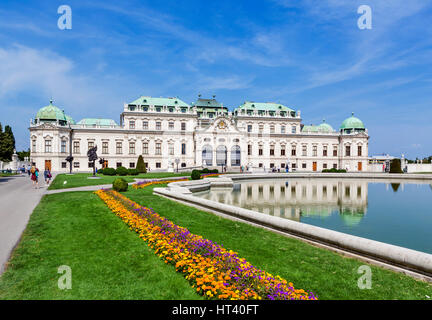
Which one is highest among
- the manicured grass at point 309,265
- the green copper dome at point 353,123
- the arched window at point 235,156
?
the green copper dome at point 353,123

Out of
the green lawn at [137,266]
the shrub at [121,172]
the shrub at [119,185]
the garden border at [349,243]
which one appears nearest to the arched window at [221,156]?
the shrub at [121,172]

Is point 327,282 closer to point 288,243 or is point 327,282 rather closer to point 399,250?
A: point 399,250

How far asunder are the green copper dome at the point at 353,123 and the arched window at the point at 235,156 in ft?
109

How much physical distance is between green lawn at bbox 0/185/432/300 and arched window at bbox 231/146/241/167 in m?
53.9

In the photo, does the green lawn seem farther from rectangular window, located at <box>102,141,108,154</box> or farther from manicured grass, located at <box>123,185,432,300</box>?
rectangular window, located at <box>102,141,108,154</box>

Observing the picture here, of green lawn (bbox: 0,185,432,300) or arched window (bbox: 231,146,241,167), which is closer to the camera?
green lawn (bbox: 0,185,432,300)

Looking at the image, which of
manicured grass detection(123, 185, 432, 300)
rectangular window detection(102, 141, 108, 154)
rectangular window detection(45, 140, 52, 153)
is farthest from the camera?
rectangular window detection(102, 141, 108, 154)

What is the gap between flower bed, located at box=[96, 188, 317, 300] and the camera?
4.79 m

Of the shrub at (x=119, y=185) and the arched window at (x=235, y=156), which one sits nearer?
the shrub at (x=119, y=185)

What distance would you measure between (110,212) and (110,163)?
52226 mm

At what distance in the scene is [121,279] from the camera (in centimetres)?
575

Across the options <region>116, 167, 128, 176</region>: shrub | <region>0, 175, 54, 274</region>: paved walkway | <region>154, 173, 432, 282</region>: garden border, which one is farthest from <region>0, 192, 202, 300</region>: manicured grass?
<region>116, 167, 128, 176</region>: shrub

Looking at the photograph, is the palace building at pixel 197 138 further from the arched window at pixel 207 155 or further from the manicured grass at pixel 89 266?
the manicured grass at pixel 89 266

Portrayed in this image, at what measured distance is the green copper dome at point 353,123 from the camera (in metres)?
73.4
